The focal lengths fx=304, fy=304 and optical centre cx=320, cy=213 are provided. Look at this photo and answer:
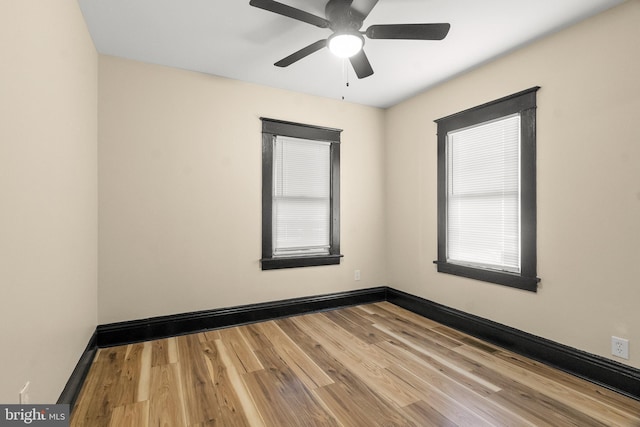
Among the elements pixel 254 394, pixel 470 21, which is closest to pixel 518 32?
pixel 470 21

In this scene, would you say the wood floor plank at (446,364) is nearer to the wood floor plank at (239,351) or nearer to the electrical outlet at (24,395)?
the wood floor plank at (239,351)

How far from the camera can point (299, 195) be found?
367 centimetres

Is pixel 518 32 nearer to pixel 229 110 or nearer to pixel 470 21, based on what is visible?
pixel 470 21

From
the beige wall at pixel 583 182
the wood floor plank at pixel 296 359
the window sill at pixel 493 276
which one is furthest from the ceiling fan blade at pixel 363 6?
the wood floor plank at pixel 296 359

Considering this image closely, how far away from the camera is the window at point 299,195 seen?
3429 mm

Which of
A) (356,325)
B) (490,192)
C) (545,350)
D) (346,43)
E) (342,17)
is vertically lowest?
(356,325)

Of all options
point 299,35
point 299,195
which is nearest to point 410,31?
point 299,35

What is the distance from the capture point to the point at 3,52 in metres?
1.14

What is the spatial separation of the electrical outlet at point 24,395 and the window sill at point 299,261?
2.18m

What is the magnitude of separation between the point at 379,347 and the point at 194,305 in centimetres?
185

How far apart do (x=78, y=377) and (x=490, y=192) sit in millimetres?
3636

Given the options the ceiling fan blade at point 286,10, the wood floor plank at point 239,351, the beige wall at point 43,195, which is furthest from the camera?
the wood floor plank at point 239,351

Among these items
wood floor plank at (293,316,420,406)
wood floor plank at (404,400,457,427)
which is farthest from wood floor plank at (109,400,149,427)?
wood floor plank at (404,400,457,427)

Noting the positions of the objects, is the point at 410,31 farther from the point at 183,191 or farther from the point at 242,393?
the point at 242,393
